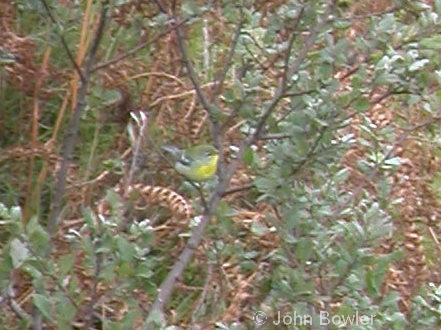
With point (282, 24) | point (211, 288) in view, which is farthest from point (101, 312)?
point (282, 24)

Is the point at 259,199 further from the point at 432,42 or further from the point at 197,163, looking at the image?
the point at 432,42

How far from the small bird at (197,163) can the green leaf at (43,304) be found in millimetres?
244

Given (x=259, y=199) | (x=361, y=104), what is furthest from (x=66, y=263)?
(x=361, y=104)

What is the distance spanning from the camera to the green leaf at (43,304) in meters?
1.41

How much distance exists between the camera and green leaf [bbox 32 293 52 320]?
1411 mm

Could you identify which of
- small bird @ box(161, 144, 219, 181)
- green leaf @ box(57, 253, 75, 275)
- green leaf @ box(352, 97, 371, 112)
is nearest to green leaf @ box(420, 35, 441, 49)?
green leaf @ box(352, 97, 371, 112)

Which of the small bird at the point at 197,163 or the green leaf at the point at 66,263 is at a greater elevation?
the small bird at the point at 197,163

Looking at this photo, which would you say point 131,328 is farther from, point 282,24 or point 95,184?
point 95,184

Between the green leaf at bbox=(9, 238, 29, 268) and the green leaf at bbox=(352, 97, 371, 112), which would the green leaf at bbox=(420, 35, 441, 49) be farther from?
the green leaf at bbox=(9, 238, 29, 268)

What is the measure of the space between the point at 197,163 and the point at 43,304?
0.90 feet

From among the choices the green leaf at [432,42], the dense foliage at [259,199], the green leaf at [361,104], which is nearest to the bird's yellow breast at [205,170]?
the dense foliage at [259,199]

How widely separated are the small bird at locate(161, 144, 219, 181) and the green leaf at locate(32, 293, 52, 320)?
24cm

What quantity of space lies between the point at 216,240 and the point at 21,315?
0.34 metres

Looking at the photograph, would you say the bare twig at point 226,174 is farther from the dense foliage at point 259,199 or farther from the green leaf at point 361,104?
the green leaf at point 361,104
